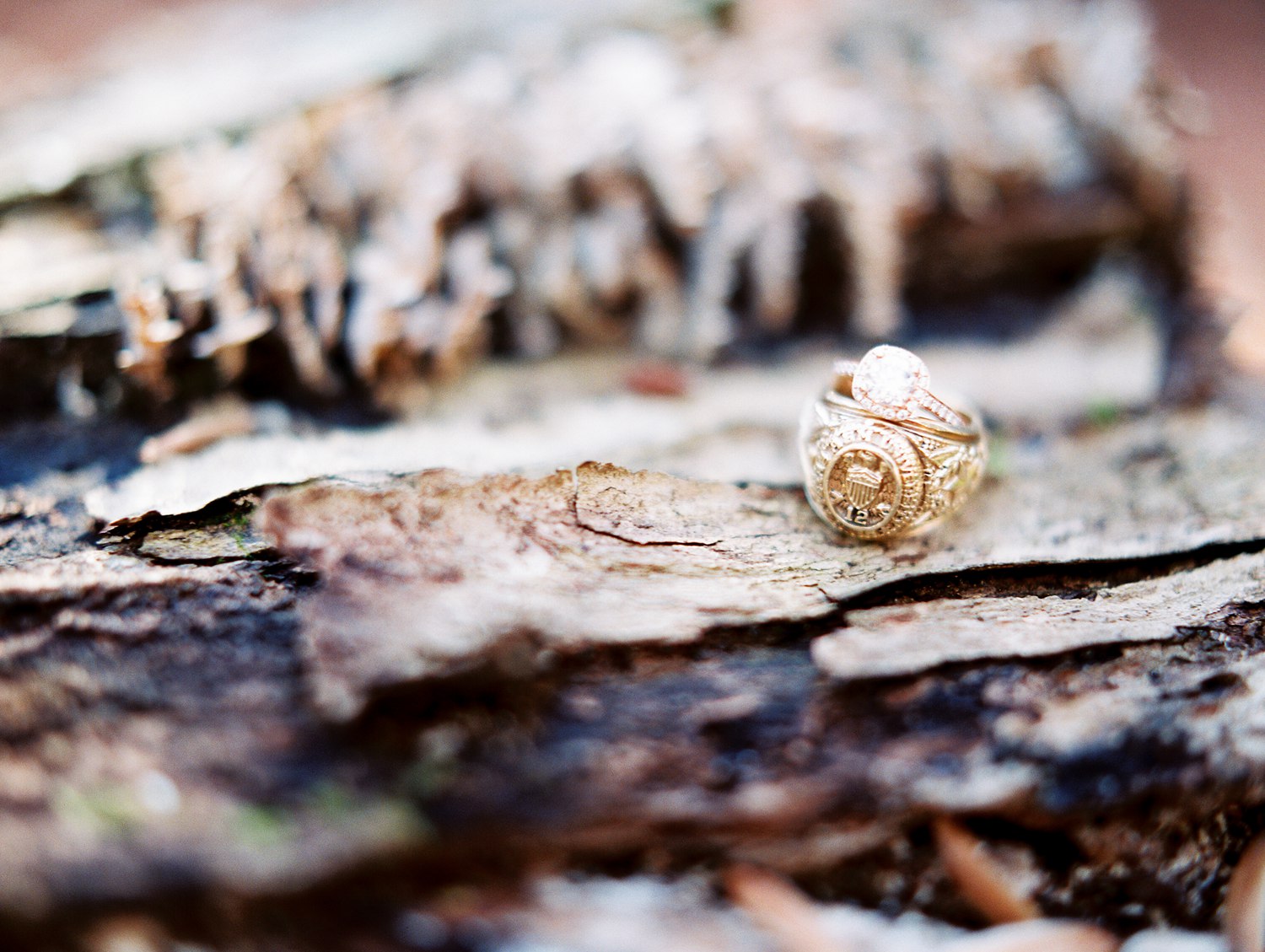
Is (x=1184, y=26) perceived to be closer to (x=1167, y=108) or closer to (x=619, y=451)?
(x=1167, y=108)

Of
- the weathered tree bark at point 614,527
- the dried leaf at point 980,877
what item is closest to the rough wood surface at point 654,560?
the weathered tree bark at point 614,527

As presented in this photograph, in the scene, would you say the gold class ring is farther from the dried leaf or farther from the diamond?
the dried leaf

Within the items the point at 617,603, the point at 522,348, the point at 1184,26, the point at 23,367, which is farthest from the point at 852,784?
the point at 1184,26

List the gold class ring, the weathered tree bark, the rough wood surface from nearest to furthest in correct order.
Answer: the weathered tree bark → the rough wood surface → the gold class ring

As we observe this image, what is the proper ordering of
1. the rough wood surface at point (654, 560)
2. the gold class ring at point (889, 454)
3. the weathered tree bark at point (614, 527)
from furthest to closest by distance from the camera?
the gold class ring at point (889, 454)
the rough wood surface at point (654, 560)
the weathered tree bark at point (614, 527)

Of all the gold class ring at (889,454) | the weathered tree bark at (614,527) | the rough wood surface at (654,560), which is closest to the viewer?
the weathered tree bark at (614,527)

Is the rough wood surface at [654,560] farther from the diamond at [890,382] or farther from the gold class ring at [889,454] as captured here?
the diamond at [890,382]

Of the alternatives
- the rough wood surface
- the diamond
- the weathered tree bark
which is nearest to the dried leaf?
the weathered tree bark

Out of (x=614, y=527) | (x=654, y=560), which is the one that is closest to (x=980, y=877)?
(x=654, y=560)
